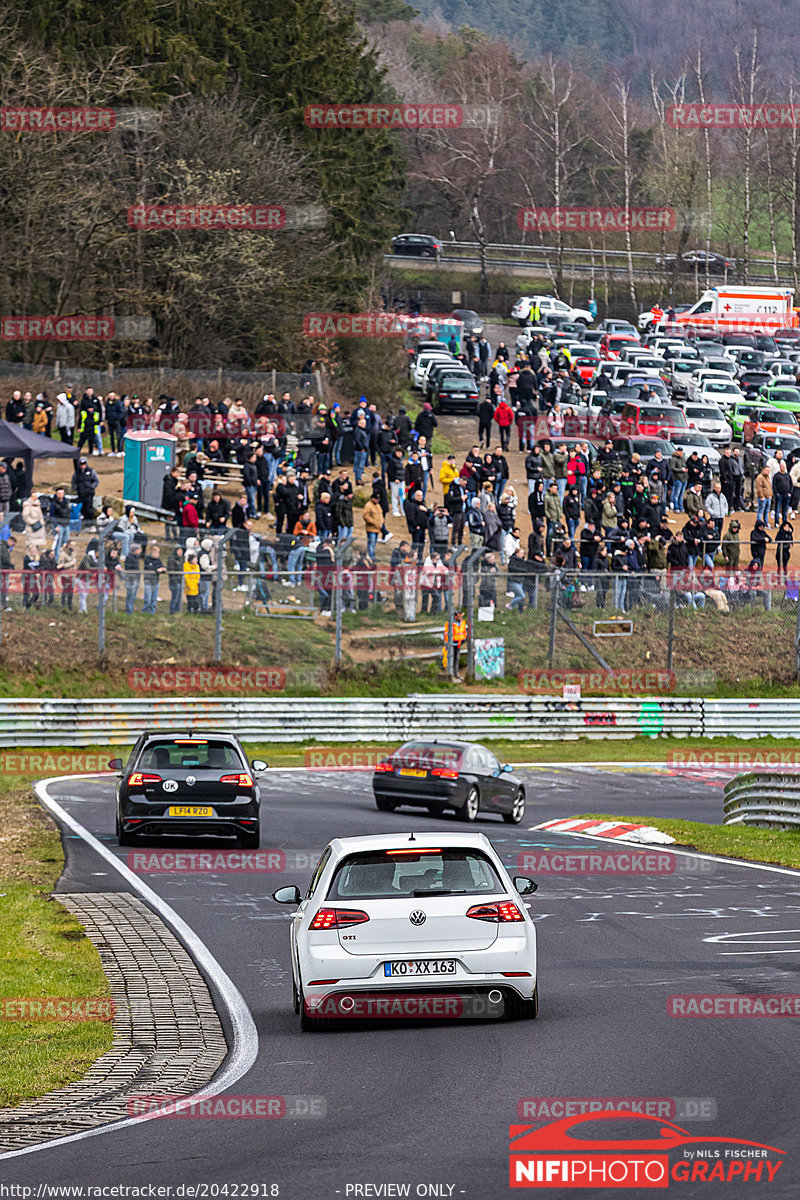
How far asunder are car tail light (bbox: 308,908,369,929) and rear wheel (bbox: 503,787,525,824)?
14.3 meters

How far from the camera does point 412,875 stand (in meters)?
10.9

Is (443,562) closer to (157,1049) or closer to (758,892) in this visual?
(758,892)

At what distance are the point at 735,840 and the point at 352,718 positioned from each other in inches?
471

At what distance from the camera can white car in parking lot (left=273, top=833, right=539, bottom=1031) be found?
1030cm

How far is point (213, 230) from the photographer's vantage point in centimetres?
6006

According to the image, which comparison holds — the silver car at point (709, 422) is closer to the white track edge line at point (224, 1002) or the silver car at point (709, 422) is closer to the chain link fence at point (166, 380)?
the chain link fence at point (166, 380)

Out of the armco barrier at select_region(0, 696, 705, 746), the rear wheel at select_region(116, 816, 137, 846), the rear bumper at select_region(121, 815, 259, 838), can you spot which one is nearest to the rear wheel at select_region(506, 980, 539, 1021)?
the rear bumper at select_region(121, 815, 259, 838)

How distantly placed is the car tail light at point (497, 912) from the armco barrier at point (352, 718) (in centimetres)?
2049

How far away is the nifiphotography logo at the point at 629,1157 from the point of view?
7031mm

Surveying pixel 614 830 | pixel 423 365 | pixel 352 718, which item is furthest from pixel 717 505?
pixel 423 365

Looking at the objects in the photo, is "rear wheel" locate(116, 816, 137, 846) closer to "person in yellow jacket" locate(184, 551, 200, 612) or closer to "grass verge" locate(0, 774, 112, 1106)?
"grass verge" locate(0, 774, 112, 1106)

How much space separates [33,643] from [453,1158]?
81.8ft

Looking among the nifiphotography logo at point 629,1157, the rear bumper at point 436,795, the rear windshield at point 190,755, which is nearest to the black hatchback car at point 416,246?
the rear bumper at point 436,795

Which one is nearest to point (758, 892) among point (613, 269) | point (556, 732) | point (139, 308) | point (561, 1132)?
point (561, 1132)
